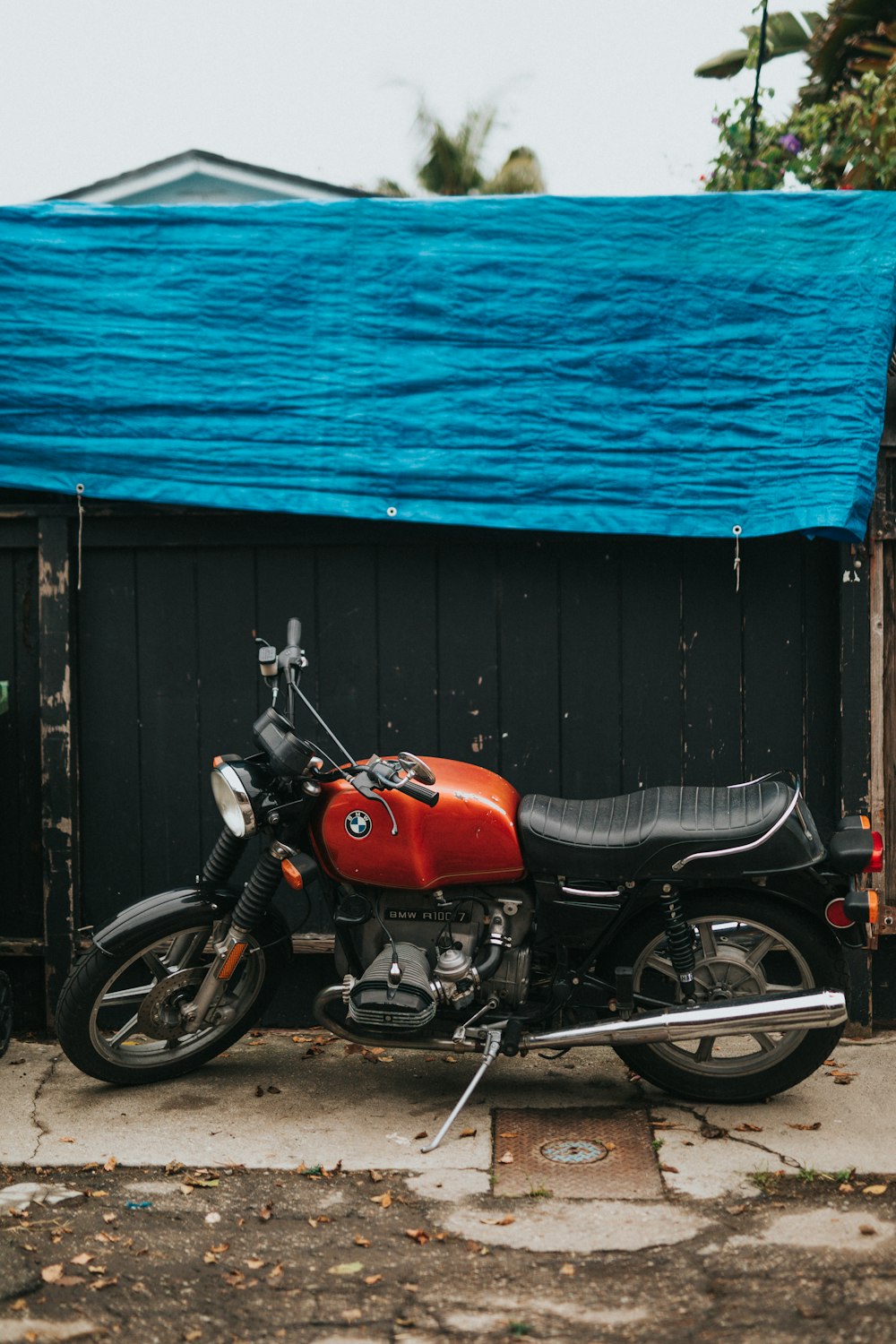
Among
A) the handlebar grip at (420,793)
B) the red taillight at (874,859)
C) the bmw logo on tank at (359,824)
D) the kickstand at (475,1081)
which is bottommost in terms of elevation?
the kickstand at (475,1081)

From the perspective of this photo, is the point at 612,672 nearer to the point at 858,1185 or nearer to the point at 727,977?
the point at 727,977

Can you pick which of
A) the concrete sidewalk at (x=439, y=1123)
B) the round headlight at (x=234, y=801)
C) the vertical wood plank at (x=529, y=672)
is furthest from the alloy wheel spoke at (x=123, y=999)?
the vertical wood plank at (x=529, y=672)

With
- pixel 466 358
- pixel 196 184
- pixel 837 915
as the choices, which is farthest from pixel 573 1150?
pixel 196 184

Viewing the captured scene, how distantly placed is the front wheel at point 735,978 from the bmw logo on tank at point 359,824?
3.04 ft

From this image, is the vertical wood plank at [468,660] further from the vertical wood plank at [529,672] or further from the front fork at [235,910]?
the front fork at [235,910]

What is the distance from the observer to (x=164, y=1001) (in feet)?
14.4

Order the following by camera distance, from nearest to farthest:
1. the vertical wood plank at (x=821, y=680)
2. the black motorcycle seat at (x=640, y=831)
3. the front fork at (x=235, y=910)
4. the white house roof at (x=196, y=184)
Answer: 1. the black motorcycle seat at (x=640, y=831)
2. the front fork at (x=235, y=910)
3. the vertical wood plank at (x=821, y=680)
4. the white house roof at (x=196, y=184)

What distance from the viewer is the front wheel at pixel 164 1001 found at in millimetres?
4344

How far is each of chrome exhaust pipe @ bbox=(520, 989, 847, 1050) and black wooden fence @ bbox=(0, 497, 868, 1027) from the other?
115 cm

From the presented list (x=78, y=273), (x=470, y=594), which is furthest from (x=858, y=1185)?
(x=78, y=273)

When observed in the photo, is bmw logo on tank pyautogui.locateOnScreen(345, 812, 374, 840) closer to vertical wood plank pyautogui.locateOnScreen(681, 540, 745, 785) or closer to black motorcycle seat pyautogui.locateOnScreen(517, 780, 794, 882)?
black motorcycle seat pyautogui.locateOnScreen(517, 780, 794, 882)

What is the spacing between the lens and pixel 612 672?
16.5ft

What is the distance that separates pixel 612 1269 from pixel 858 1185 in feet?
2.95

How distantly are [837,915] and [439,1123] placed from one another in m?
1.49
